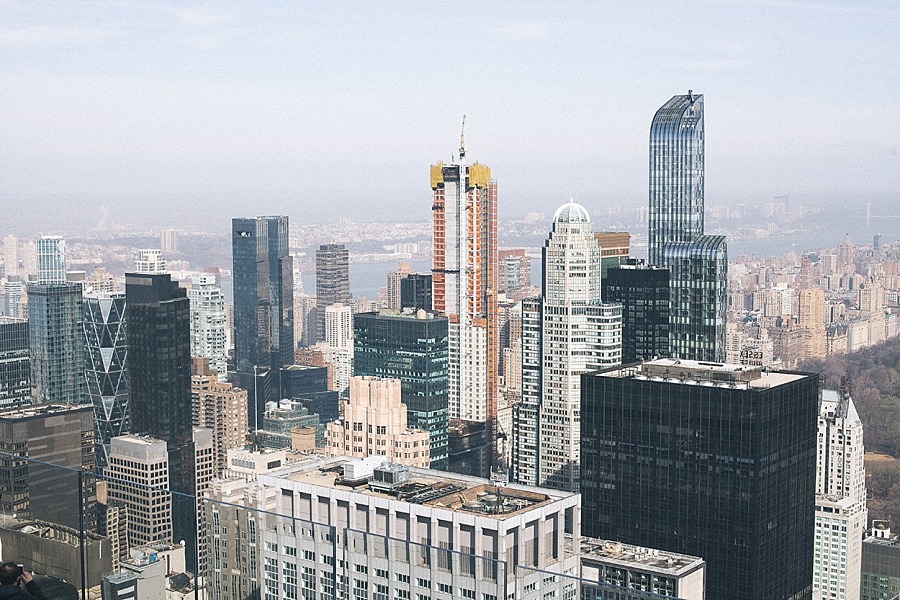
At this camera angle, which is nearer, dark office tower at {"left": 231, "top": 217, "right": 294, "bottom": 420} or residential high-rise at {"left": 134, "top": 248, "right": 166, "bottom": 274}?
residential high-rise at {"left": 134, "top": 248, "right": 166, "bottom": 274}

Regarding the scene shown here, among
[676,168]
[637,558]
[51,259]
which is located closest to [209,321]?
[51,259]

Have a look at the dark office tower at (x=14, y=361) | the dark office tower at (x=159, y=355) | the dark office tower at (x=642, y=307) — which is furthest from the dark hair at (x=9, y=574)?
the dark office tower at (x=14, y=361)

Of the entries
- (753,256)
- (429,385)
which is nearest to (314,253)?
(429,385)

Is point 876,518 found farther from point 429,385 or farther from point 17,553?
point 17,553

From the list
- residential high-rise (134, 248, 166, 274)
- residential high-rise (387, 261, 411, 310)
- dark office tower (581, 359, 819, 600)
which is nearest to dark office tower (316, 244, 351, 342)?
residential high-rise (387, 261, 411, 310)

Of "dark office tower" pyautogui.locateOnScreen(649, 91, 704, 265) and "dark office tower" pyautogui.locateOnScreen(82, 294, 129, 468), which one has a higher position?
"dark office tower" pyautogui.locateOnScreen(649, 91, 704, 265)

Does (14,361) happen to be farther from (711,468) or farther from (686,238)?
(711,468)

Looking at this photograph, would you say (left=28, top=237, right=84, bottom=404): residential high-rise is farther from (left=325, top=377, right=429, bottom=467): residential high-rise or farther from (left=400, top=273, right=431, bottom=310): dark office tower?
(left=400, top=273, right=431, bottom=310): dark office tower
